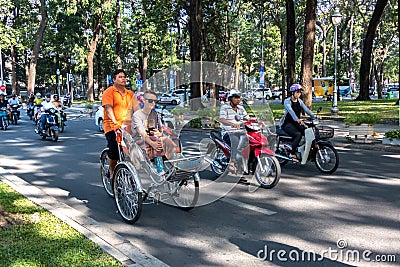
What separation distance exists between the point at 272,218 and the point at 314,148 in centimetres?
296

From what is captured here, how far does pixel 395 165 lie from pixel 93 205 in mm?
6462

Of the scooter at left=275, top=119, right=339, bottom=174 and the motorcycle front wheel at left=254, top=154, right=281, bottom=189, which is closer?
the motorcycle front wheel at left=254, top=154, right=281, bottom=189

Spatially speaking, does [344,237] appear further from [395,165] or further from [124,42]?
[124,42]

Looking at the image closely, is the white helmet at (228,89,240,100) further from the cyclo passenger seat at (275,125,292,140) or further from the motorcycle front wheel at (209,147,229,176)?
the cyclo passenger seat at (275,125,292,140)

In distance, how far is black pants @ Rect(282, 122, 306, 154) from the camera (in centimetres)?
835

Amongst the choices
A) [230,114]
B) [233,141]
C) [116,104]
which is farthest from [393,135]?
[116,104]

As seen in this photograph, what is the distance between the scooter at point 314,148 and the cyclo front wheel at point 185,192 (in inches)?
113

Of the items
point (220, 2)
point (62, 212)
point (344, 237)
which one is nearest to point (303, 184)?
point (344, 237)

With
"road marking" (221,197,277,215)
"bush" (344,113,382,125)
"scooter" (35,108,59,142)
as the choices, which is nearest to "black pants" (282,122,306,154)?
"road marking" (221,197,277,215)

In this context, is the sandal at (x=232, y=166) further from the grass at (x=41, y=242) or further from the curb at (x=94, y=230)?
the grass at (x=41, y=242)

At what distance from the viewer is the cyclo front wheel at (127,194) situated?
551 centimetres

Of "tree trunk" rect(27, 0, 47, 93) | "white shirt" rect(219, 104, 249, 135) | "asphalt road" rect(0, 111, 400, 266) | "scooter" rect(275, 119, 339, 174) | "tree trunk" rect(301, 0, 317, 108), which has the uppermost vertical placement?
"tree trunk" rect(27, 0, 47, 93)

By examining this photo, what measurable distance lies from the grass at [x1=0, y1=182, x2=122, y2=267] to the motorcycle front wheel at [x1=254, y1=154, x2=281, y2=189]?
3559 mm

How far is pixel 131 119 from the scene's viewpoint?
5914 mm
